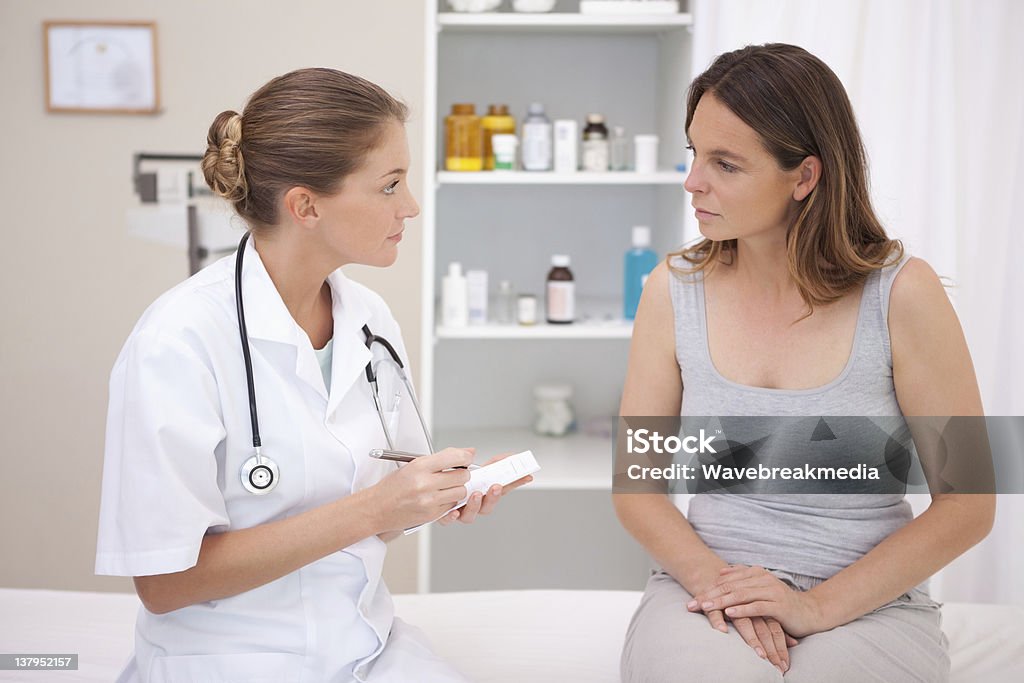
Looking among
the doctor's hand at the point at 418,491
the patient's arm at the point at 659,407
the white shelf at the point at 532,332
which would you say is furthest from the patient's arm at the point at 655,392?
the white shelf at the point at 532,332

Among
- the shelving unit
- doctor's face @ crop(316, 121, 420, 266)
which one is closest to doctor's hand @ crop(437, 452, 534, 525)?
doctor's face @ crop(316, 121, 420, 266)

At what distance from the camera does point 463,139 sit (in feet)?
7.48

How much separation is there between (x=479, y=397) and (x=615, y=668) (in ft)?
4.15

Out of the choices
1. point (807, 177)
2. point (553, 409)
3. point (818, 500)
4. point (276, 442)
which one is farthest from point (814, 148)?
point (553, 409)

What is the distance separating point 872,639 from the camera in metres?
1.28

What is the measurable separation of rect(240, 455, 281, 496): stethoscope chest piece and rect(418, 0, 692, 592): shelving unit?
118 cm

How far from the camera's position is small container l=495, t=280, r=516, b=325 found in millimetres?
2400

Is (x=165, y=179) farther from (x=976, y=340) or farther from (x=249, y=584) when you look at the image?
(x=976, y=340)

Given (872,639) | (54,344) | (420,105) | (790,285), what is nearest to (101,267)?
(54,344)

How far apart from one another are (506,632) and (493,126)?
3.91 ft

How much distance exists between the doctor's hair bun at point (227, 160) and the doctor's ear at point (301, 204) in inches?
2.3

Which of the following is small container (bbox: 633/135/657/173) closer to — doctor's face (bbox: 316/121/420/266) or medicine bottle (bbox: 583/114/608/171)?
medicine bottle (bbox: 583/114/608/171)

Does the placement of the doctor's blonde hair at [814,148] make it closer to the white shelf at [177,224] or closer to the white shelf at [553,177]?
the white shelf at [553,177]

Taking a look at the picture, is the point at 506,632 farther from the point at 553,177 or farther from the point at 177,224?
the point at 177,224
